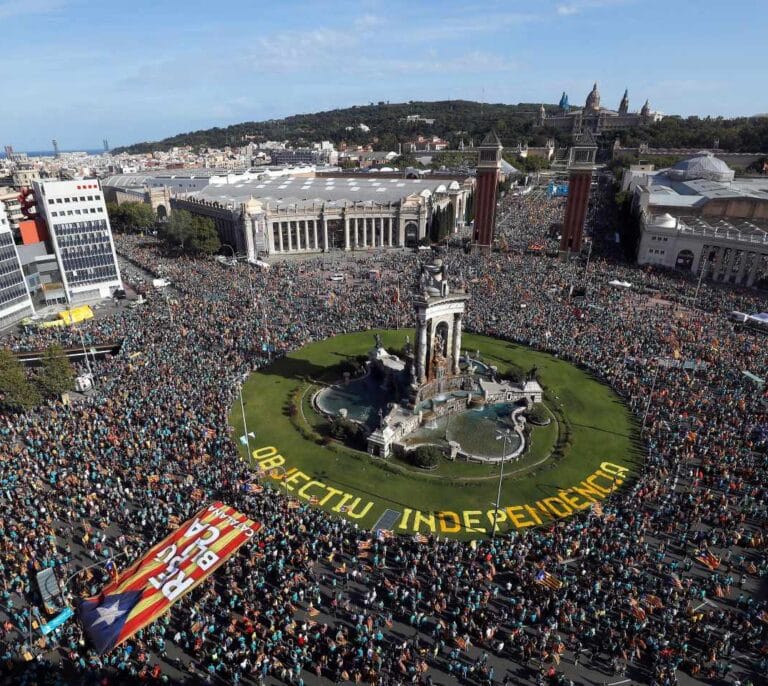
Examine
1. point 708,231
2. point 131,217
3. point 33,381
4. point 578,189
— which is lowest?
point 33,381

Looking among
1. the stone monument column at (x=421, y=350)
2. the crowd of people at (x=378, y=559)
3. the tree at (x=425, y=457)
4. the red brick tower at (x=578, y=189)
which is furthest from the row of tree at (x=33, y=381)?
the red brick tower at (x=578, y=189)

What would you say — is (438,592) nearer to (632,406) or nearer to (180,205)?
(632,406)

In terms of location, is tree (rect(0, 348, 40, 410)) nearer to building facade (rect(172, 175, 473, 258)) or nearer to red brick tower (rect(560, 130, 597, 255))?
building facade (rect(172, 175, 473, 258))

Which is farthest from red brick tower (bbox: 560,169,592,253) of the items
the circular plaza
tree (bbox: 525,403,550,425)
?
tree (bbox: 525,403,550,425)

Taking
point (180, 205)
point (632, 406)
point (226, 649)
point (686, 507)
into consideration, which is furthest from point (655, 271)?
point (180, 205)

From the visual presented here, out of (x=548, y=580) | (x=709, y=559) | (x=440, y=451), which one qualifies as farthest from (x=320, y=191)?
(x=709, y=559)

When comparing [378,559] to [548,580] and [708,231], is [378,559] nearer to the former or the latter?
[548,580]
